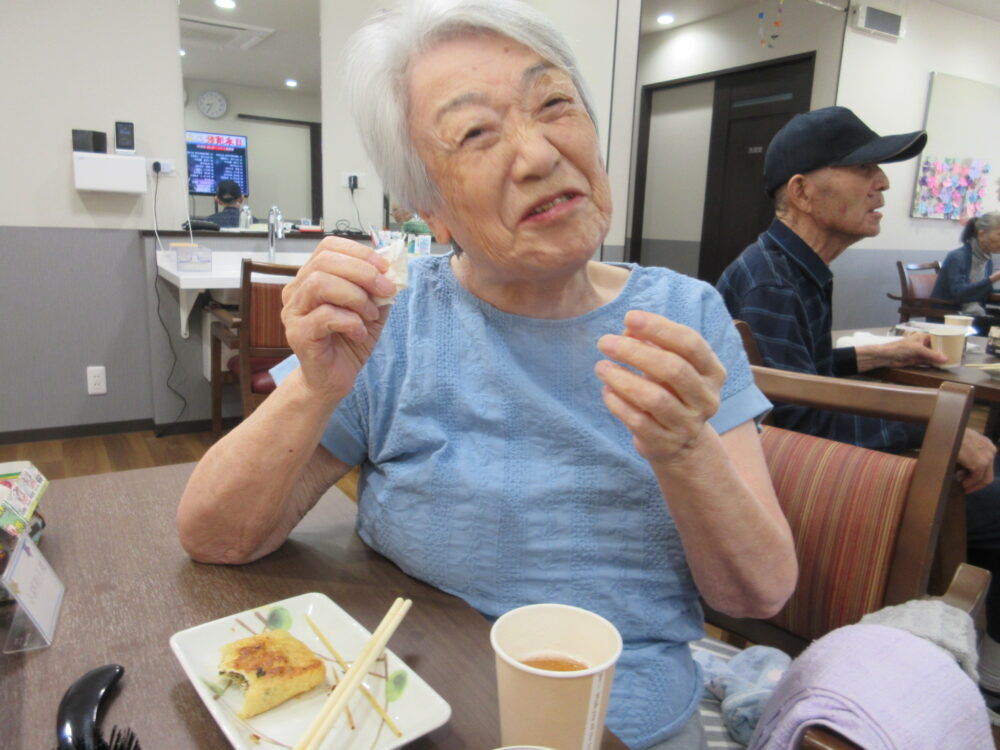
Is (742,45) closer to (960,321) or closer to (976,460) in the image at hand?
(960,321)

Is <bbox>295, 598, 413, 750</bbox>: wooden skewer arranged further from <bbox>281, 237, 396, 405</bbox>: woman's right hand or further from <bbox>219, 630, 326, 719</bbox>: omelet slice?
<bbox>281, 237, 396, 405</bbox>: woman's right hand

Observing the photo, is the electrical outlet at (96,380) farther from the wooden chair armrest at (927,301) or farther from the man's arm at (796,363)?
the wooden chair armrest at (927,301)

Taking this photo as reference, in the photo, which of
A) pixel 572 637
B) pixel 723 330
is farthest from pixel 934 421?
pixel 572 637

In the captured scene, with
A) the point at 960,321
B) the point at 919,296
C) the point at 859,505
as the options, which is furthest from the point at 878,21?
the point at 859,505

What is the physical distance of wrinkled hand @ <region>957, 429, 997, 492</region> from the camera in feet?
4.65

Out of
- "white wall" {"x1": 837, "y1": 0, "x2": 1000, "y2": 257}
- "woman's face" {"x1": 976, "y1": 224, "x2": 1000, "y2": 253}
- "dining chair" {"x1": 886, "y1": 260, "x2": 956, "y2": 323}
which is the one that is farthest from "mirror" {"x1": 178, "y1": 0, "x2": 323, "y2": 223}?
"woman's face" {"x1": 976, "y1": 224, "x2": 1000, "y2": 253}

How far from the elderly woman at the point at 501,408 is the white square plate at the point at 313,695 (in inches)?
6.9

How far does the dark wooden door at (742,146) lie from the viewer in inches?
245

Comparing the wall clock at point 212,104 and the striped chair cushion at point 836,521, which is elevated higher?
the wall clock at point 212,104

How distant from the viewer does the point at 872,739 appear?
1.98 ft

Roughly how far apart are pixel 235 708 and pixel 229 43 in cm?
495

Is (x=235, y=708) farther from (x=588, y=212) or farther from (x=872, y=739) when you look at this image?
(x=588, y=212)

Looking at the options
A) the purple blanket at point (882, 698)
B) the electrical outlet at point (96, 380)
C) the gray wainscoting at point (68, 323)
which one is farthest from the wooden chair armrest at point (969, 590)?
the electrical outlet at point (96, 380)

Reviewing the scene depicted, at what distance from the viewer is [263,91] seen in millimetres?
5047
